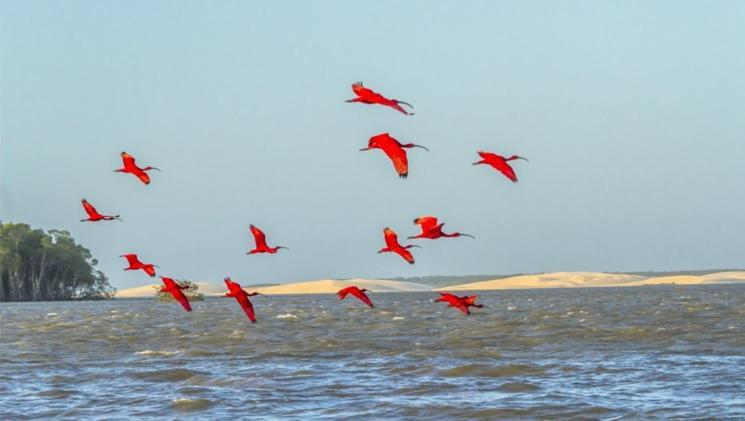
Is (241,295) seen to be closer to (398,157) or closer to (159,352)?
(398,157)

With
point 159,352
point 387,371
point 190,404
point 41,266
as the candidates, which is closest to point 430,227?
point 190,404

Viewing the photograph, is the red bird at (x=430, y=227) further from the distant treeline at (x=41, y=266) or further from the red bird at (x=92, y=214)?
the distant treeline at (x=41, y=266)

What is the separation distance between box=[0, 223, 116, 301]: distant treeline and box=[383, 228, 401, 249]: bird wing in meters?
114

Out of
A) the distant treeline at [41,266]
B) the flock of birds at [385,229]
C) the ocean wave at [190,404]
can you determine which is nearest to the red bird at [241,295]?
the flock of birds at [385,229]

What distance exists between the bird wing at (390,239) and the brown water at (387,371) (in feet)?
26.1

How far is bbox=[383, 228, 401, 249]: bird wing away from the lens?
46.3 feet

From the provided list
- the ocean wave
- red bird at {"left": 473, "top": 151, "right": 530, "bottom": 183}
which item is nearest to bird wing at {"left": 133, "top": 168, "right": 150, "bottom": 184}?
red bird at {"left": 473, "top": 151, "right": 530, "bottom": 183}

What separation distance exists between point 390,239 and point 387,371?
49.9 feet

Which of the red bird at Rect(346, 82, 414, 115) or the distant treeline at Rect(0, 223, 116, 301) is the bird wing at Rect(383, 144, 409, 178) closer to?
the red bird at Rect(346, 82, 414, 115)

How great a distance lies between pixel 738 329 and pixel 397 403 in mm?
20991

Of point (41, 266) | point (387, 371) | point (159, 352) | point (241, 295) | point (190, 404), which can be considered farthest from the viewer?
point (41, 266)

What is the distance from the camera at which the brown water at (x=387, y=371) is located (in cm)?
2273

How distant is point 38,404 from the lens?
946 inches

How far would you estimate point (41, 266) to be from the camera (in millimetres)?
127188
